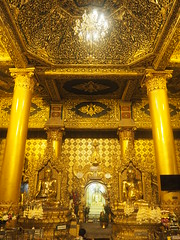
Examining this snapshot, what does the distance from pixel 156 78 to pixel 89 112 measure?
4883 mm

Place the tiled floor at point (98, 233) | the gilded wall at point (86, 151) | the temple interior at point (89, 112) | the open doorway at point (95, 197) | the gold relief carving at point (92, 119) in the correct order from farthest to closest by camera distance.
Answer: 1. the gilded wall at point (86, 151)
2. the gold relief carving at point (92, 119)
3. the open doorway at point (95, 197)
4. the tiled floor at point (98, 233)
5. the temple interior at point (89, 112)

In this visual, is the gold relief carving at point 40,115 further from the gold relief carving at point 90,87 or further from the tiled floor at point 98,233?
the tiled floor at point 98,233

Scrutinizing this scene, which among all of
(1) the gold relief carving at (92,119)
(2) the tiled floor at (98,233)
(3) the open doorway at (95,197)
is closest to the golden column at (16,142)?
(2) the tiled floor at (98,233)

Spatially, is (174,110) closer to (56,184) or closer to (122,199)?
(122,199)

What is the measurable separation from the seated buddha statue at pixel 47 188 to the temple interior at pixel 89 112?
0.03m

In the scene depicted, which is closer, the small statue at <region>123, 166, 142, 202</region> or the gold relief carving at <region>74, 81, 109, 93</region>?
the small statue at <region>123, 166, 142, 202</region>

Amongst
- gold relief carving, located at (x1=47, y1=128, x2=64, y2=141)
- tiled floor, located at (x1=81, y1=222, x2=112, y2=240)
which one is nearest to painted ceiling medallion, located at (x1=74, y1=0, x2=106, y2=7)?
gold relief carving, located at (x1=47, y1=128, x2=64, y2=141)

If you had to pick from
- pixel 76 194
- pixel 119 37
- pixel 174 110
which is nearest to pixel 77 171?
pixel 76 194

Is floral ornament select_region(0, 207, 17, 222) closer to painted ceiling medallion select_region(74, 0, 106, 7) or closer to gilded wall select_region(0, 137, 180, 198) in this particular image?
gilded wall select_region(0, 137, 180, 198)

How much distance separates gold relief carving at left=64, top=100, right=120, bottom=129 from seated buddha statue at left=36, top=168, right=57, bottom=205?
179 inches

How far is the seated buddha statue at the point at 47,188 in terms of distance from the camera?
689 centimetres

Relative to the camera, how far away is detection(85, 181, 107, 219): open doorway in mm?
10656

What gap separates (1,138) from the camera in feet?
40.7

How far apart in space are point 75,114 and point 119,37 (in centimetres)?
495
